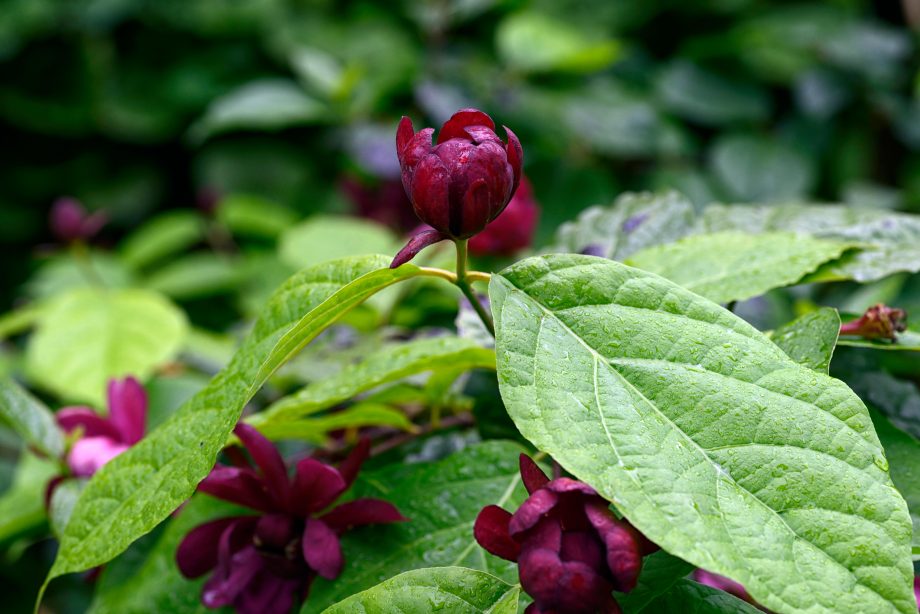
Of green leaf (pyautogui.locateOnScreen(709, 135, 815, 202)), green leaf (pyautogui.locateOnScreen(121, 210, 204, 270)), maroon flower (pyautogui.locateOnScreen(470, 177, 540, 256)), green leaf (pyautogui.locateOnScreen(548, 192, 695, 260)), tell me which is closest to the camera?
green leaf (pyautogui.locateOnScreen(548, 192, 695, 260))

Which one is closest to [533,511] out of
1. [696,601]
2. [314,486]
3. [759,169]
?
[696,601]

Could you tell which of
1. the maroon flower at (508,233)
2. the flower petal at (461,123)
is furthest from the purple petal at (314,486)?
the maroon flower at (508,233)

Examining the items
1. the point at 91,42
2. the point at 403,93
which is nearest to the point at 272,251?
the point at 403,93

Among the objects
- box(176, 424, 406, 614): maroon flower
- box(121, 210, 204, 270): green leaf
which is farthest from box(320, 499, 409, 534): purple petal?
box(121, 210, 204, 270): green leaf

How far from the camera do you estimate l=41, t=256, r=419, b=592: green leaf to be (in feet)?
1.54

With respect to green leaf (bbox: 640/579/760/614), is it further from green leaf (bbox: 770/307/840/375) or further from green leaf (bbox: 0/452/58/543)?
green leaf (bbox: 0/452/58/543)

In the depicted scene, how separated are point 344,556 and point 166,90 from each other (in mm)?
2380

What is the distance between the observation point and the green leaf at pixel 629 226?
0.78 m

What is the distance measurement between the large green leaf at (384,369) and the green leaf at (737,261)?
0.15 meters

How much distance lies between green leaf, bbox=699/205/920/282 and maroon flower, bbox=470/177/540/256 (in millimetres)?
A: 414

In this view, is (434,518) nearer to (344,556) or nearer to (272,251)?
(344,556)

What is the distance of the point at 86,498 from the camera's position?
55 centimetres

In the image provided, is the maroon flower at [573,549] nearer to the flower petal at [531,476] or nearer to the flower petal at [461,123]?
the flower petal at [531,476]

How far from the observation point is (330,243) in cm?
134
